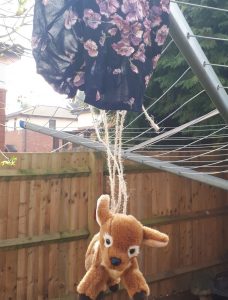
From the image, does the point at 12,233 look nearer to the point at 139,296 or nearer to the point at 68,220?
the point at 68,220

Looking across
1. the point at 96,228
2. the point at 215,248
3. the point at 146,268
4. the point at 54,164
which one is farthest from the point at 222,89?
the point at 215,248

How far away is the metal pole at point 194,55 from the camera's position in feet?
3.89

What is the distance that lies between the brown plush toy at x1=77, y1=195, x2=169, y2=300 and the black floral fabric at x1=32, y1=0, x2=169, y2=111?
1.38 feet

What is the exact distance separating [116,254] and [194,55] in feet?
2.33

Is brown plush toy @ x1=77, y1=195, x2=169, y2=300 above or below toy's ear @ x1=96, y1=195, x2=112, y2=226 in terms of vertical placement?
below

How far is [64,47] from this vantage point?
102cm

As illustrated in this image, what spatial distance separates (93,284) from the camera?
50.1 inches

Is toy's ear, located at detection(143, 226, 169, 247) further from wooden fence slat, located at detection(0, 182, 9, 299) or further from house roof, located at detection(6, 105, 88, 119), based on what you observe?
wooden fence slat, located at detection(0, 182, 9, 299)

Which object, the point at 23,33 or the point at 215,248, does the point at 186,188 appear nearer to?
the point at 215,248

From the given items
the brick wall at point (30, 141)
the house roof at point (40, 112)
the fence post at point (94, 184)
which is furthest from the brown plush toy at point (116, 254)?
the brick wall at point (30, 141)

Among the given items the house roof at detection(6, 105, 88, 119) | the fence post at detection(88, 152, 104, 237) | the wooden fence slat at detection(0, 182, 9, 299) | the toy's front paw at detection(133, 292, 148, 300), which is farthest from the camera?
the fence post at detection(88, 152, 104, 237)

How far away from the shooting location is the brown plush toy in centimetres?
125

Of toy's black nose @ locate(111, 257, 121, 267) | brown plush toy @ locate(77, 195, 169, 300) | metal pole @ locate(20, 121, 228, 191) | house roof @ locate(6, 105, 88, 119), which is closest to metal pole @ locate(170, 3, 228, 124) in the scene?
brown plush toy @ locate(77, 195, 169, 300)

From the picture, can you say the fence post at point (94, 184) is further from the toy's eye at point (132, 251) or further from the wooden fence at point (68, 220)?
the toy's eye at point (132, 251)
